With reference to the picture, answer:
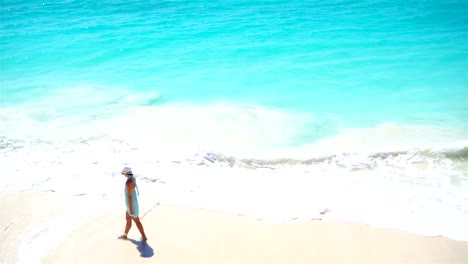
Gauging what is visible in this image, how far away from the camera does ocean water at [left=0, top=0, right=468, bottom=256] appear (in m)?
7.71

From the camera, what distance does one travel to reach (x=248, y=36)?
65.0ft

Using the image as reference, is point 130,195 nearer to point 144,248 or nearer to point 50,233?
point 144,248

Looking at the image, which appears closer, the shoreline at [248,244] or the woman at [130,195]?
the shoreline at [248,244]

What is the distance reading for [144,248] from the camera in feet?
19.5

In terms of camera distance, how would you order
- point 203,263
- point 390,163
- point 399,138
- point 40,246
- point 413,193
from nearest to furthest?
1. point 203,263
2. point 40,246
3. point 413,193
4. point 390,163
5. point 399,138

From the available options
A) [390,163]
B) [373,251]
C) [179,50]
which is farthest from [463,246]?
[179,50]

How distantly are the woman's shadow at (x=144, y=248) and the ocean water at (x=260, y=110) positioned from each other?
1389mm

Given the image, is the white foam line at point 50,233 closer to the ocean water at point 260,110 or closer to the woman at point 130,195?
the ocean water at point 260,110

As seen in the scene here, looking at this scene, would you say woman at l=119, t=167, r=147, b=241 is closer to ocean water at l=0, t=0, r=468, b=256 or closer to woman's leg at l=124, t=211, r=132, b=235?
woman's leg at l=124, t=211, r=132, b=235

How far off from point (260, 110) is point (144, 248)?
7310 mm

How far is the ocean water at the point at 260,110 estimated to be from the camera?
25.3 feet

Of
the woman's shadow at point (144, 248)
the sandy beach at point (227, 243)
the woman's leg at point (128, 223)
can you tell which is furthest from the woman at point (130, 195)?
the sandy beach at point (227, 243)

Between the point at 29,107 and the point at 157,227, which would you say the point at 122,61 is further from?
the point at 157,227

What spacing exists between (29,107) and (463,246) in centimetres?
1324
